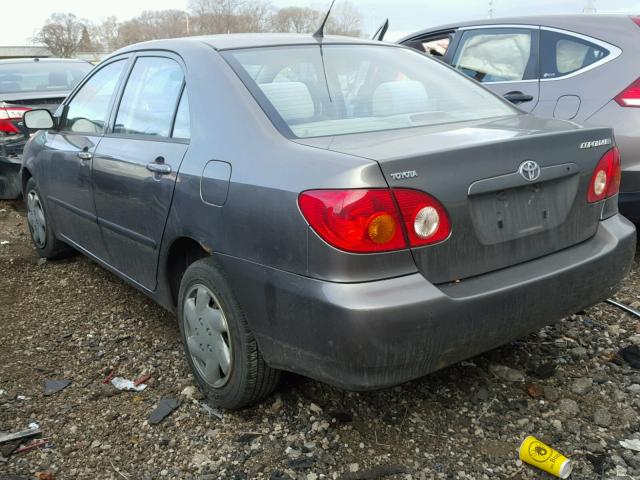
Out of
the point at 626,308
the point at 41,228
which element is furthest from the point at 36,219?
the point at 626,308

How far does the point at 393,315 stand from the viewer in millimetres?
1975

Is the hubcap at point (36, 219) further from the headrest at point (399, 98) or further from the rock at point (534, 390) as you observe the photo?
the rock at point (534, 390)

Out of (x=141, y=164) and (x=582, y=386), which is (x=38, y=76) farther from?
(x=582, y=386)

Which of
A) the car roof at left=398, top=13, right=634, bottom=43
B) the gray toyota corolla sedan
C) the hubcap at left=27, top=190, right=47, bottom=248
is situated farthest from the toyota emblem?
the hubcap at left=27, top=190, right=47, bottom=248

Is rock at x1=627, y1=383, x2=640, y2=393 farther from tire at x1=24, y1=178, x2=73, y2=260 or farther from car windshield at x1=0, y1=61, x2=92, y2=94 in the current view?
car windshield at x1=0, y1=61, x2=92, y2=94

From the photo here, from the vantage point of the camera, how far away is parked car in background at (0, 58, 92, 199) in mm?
6516

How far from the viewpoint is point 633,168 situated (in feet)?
12.8

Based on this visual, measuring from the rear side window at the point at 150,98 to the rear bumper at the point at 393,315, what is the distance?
101cm

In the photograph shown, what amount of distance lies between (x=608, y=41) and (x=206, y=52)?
296 cm

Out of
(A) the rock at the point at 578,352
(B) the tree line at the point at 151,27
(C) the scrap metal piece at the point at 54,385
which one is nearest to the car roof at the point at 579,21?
(A) the rock at the point at 578,352

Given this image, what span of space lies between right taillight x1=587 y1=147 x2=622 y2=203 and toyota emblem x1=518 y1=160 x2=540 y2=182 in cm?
A: 37

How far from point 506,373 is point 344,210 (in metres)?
1.43

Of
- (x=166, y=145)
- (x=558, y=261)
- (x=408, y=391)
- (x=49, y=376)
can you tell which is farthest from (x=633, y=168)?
(x=49, y=376)

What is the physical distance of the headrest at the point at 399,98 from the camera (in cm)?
274
